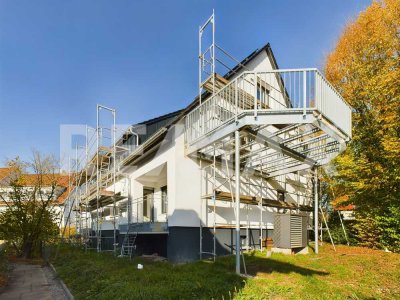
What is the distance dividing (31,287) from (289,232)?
8.11 metres

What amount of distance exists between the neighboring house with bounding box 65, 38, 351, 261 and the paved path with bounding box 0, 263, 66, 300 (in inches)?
139

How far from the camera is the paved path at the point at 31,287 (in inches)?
300

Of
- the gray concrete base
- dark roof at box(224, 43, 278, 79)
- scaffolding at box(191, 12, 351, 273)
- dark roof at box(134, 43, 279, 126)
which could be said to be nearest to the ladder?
scaffolding at box(191, 12, 351, 273)

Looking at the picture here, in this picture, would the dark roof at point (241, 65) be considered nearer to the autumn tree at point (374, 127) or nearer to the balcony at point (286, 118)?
the balcony at point (286, 118)

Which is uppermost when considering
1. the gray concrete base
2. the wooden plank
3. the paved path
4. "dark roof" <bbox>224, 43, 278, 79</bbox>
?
"dark roof" <bbox>224, 43, 278, 79</bbox>

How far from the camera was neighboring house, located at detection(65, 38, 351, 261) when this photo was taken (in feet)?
27.4

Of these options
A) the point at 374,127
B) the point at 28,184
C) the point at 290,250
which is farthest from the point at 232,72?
the point at 28,184

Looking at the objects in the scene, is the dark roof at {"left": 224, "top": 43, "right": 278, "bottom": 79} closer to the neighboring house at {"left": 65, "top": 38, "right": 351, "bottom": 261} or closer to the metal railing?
the neighboring house at {"left": 65, "top": 38, "right": 351, "bottom": 261}

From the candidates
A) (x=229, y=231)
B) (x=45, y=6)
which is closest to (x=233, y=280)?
(x=229, y=231)

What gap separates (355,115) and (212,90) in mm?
7550

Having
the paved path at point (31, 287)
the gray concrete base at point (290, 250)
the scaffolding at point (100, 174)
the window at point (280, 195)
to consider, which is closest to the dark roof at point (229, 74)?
the scaffolding at point (100, 174)

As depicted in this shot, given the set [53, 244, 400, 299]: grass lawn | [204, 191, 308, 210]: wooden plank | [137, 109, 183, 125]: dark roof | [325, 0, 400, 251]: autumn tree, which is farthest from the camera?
[137, 109, 183, 125]: dark roof

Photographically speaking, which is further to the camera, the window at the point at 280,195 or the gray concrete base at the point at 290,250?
the window at the point at 280,195

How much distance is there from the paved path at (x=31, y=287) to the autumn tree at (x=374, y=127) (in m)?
11.5
